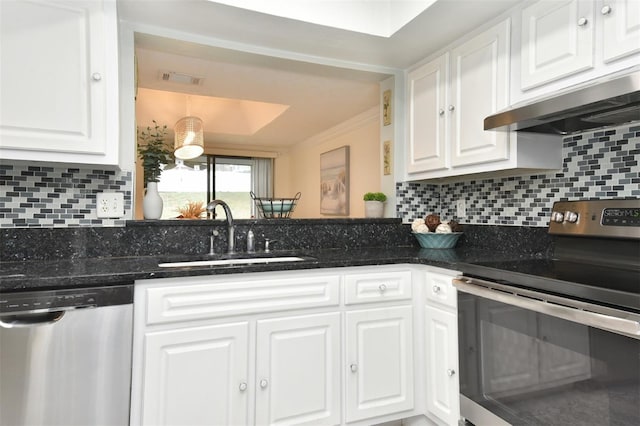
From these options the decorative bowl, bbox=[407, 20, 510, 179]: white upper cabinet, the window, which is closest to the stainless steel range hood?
bbox=[407, 20, 510, 179]: white upper cabinet

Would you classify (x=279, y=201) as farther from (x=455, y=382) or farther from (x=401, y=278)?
(x=455, y=382)

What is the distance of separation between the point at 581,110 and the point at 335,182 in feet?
11.1

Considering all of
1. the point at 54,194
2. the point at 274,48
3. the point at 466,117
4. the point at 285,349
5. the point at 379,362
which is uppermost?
the point at 274,48

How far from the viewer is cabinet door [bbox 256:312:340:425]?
1584 millimetres

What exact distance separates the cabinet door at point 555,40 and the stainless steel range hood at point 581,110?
0.40ft

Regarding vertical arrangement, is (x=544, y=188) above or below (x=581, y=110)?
below

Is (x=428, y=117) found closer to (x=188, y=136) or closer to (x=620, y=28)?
(x=620, y=28)

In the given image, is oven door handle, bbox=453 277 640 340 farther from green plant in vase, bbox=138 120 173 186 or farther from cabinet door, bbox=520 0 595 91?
green plant in vase, bbox=138 120 173 186

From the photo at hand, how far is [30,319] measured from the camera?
126cm

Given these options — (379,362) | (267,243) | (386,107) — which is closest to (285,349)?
(379,362)

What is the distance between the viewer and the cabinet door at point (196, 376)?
1.43 metres

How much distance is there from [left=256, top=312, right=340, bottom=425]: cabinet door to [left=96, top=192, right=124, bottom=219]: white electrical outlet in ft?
2.90

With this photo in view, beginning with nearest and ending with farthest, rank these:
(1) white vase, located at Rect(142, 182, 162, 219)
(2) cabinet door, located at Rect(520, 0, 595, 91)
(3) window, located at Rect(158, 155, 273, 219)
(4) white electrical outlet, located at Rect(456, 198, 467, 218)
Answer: (2) cabinet door, located at Rect(520, 0, 595, 91)
(1) white vase, located at Rect(142, 182, 162, 219)
(4) white electrical outlet, located at Rect(456, 198, 467, 218)
(3) window, located at Rect(158, 155, 273, 219)

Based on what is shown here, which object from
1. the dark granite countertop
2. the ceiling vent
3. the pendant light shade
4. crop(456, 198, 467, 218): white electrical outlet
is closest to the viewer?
the dark granite countertop
